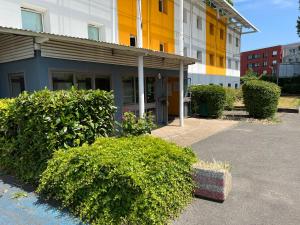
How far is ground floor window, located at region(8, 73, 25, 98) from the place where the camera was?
25.0ft

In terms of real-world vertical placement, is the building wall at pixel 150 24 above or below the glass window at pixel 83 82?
above

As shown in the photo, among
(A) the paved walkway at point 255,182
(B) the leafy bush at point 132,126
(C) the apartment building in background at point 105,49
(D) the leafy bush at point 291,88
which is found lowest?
(A) the paved walkway at point 255,182

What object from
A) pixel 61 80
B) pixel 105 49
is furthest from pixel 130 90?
pixel 61 80

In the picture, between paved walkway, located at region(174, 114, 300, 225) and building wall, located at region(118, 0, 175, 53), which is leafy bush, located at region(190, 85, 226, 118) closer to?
building wall, located at region(118, 0, 175, 53)

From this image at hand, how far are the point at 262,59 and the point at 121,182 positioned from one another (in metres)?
88.6

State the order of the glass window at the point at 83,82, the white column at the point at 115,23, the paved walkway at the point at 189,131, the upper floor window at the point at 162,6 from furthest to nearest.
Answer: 1. the upper floor window at the point at 162,6
2. the white column at the point at 115,23
3. the paved walkway at the point at 189,131
4. the glass window at the point at 83,82

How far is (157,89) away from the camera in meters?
12.1

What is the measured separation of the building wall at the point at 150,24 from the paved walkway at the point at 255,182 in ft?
25.9

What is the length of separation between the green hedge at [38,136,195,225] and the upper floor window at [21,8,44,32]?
7.59 meters

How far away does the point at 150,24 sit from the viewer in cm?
1577

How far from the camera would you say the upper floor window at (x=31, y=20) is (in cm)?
982

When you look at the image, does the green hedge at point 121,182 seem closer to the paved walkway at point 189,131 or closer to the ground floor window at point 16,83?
the ground floor window at point 16,83

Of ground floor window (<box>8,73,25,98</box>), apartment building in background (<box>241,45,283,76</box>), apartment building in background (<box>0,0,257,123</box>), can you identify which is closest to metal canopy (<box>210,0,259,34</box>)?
apartment building in background (<box>0,0,257,123</box>)

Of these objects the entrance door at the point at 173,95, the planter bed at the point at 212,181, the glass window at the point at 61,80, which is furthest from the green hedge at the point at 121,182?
the entrance door at the point at 173,95
